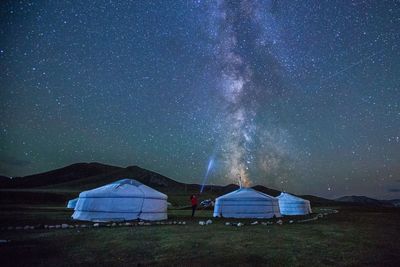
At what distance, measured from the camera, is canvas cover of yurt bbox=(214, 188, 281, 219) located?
74.1 feet

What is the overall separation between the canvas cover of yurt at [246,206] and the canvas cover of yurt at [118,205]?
5244 millimetres

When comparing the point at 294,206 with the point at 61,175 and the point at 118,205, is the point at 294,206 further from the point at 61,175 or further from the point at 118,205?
the point at 61,175

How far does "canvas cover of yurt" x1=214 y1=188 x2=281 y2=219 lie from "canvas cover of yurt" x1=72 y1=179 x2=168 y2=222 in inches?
206

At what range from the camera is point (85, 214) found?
64.8ft

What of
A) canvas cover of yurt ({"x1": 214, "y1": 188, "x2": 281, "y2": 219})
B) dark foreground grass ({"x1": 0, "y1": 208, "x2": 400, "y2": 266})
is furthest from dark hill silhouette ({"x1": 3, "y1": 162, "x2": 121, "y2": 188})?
dark foreground grass ({"x1": 0, "y1": 208, "x2": 400, "y2": 266})

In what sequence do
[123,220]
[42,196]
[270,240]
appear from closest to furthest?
[270,240], [123,220], [42,196]

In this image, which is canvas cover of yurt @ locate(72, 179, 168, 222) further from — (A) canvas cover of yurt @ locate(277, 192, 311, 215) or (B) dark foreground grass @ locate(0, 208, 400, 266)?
(A) canvas cover of yurt @ locate(277, 192, 311, 215)

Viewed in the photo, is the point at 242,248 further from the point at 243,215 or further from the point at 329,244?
the point at 243,215

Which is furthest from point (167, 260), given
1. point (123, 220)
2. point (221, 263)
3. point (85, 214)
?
point (85, 214)

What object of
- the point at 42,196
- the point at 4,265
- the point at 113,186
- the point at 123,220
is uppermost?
the point at 42,196

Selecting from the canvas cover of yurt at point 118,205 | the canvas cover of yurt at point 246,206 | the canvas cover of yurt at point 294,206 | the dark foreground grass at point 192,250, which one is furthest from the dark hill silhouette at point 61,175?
the dark foreground grass at point 192,250

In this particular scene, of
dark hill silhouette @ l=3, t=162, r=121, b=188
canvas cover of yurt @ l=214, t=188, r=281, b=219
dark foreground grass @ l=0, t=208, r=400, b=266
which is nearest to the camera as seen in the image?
dark foreground grass @ l=0, t=208, r=400, b=266

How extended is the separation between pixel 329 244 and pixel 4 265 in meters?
9.16

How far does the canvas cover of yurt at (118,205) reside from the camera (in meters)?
19.5
